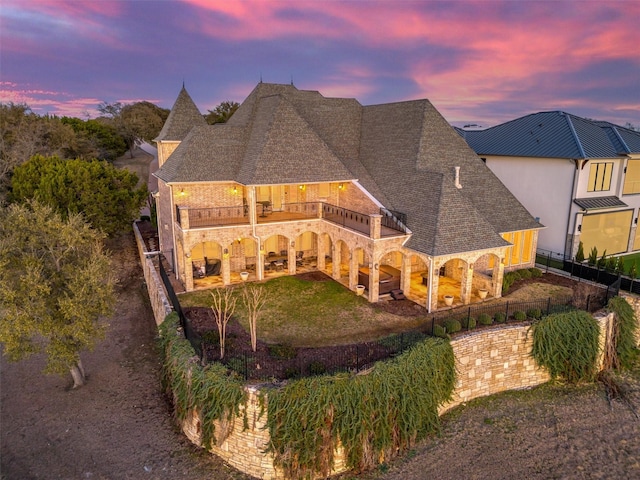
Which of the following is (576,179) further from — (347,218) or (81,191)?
(81,191)

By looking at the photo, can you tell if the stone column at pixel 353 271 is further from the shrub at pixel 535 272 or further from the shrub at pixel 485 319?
the shrub at pixel 535 272

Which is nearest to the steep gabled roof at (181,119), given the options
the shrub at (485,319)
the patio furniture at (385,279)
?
the patio furniture at (385,279)

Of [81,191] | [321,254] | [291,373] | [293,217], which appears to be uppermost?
[81,191]

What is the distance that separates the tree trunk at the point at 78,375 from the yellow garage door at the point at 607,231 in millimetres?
27885

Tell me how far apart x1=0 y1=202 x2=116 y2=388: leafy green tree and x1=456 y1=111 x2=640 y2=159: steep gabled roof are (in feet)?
85.2

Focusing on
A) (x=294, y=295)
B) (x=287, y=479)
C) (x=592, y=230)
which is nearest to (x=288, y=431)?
(x=287, y=479)

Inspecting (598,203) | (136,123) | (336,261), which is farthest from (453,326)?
(136,123)

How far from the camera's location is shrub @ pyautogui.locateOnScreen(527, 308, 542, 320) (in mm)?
18266

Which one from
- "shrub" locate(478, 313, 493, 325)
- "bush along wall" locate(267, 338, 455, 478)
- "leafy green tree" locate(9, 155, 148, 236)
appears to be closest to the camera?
"bush along wall" locate(267, 338, 455, 478)

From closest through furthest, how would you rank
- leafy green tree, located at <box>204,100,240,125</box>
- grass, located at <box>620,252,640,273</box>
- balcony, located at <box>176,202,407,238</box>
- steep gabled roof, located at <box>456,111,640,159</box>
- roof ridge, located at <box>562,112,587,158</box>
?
1. balcony, located at <box>176,202,407,238</box>
2. roof ridge, located at <box>562,112,587,158</box>
3. steep gabled roof, located at <box>456,111,640,159</box>
4. grass, located at <box>620,252,640,273</box>
5. leafy green tree, located at <box>204,100,240,125</box>

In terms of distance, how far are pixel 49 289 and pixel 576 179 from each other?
1087 inches

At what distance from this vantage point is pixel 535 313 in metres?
18.3

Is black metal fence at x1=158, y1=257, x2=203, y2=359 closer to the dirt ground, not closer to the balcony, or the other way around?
the dirt ground

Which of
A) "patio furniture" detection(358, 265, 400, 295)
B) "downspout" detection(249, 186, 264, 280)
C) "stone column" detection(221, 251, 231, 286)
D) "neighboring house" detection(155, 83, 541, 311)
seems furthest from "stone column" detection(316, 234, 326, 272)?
"stone column" detection(221, 251, 231, 286)
